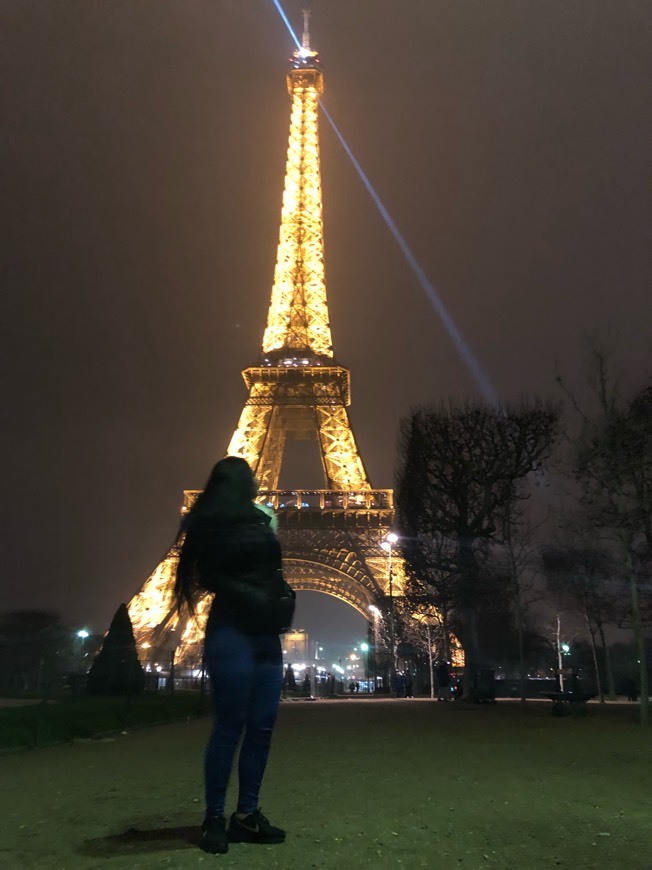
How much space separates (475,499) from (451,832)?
24021 millimetres

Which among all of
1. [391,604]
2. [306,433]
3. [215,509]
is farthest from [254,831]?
[306,433]

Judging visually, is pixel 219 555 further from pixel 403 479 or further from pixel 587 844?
pixel 403 479

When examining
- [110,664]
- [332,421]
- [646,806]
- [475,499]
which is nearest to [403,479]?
[475,499]

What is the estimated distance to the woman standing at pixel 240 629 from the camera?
393cm

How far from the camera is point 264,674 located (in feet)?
13.4

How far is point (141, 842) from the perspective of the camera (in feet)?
12.7

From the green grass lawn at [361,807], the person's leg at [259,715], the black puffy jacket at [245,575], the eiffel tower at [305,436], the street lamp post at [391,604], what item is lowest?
the green grass lawn at [361,807]

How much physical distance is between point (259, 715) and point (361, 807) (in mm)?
1444

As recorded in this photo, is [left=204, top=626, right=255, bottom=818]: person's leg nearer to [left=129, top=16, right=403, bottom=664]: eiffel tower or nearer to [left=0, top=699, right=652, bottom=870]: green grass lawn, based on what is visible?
[left=0, top=699, right=652, bottom=870]: green grass lawn

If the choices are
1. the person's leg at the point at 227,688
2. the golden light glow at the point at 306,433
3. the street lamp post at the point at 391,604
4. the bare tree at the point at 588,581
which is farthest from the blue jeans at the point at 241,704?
the street lamp post at the point at 391,604

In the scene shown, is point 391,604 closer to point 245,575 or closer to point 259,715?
point 259,715

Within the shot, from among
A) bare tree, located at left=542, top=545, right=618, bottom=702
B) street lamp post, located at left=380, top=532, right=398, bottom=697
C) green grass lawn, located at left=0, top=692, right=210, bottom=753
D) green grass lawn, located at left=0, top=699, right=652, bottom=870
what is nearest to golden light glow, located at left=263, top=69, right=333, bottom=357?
street lamp post, located at left=380, top=532, right=398, bottom=697

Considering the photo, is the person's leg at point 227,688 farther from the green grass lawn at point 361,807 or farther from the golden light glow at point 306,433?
the golden light glow at point 306,433

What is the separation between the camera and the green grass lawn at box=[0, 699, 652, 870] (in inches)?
144
